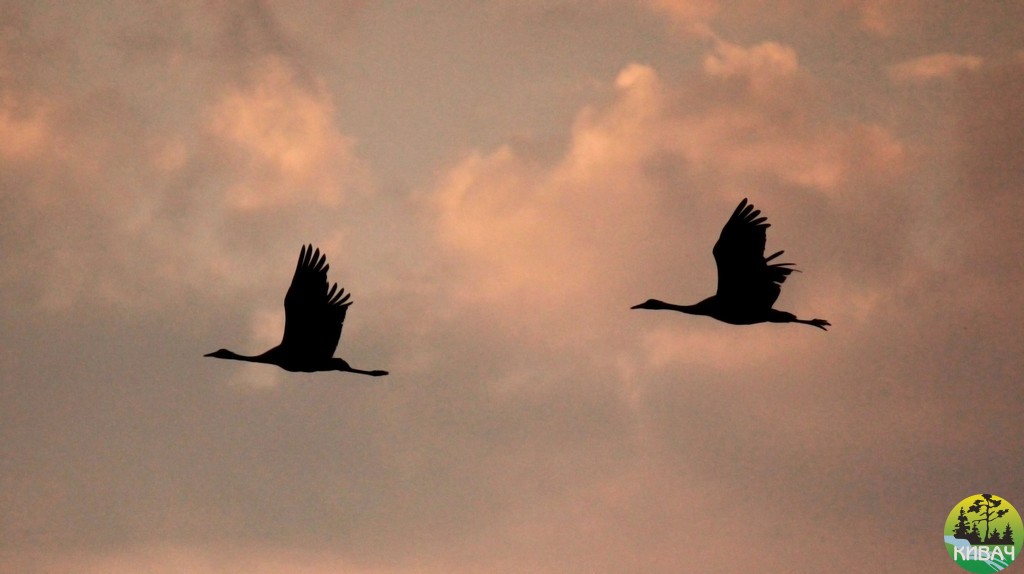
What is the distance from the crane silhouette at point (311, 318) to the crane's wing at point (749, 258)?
891cm

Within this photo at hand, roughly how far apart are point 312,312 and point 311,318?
0.19 meters

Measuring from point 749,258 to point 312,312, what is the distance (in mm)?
10269

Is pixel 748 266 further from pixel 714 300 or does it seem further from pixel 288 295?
pixel 288 295

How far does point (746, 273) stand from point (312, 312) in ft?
33.3

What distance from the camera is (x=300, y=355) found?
457 feet

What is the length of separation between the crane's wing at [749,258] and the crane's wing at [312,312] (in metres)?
8.93

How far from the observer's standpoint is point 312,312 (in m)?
139

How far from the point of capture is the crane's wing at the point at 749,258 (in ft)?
455

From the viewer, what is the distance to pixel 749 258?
5463 inches

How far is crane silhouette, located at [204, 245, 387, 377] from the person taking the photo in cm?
13912

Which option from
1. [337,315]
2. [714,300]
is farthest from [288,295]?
[714,300]

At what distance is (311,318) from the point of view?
139125 millimetres

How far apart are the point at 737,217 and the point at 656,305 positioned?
4155mm

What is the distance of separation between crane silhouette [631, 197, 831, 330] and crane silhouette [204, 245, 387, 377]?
8.78m
